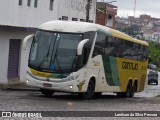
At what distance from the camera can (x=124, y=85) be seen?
26.9m

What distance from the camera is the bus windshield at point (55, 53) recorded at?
799 inches

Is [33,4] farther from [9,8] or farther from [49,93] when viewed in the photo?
[49,93]

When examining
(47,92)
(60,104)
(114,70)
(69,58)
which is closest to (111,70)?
(114,70)

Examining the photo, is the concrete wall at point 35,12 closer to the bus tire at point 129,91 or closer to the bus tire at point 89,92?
the bus tire at point 129,91

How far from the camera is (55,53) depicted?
20.4m

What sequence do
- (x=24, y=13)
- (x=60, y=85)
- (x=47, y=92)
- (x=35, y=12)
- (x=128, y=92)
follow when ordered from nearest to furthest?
(x=60, y=85) < (x=47, y=92) < (x=128, y=92) < (x=24, y=13) < (x=35, y=12)

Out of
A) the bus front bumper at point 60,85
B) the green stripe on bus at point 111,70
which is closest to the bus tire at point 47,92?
the bus front bumper at point 60,85

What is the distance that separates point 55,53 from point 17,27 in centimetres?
1233

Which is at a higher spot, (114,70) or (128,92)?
(114,70)

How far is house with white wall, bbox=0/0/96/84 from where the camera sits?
3119 centimetres

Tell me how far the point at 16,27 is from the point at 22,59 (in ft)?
12.0

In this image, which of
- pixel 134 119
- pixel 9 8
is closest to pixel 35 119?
pixel 134 119

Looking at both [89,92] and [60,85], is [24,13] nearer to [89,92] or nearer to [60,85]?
[89,92]

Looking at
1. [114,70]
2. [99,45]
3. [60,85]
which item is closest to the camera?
[60,85]
